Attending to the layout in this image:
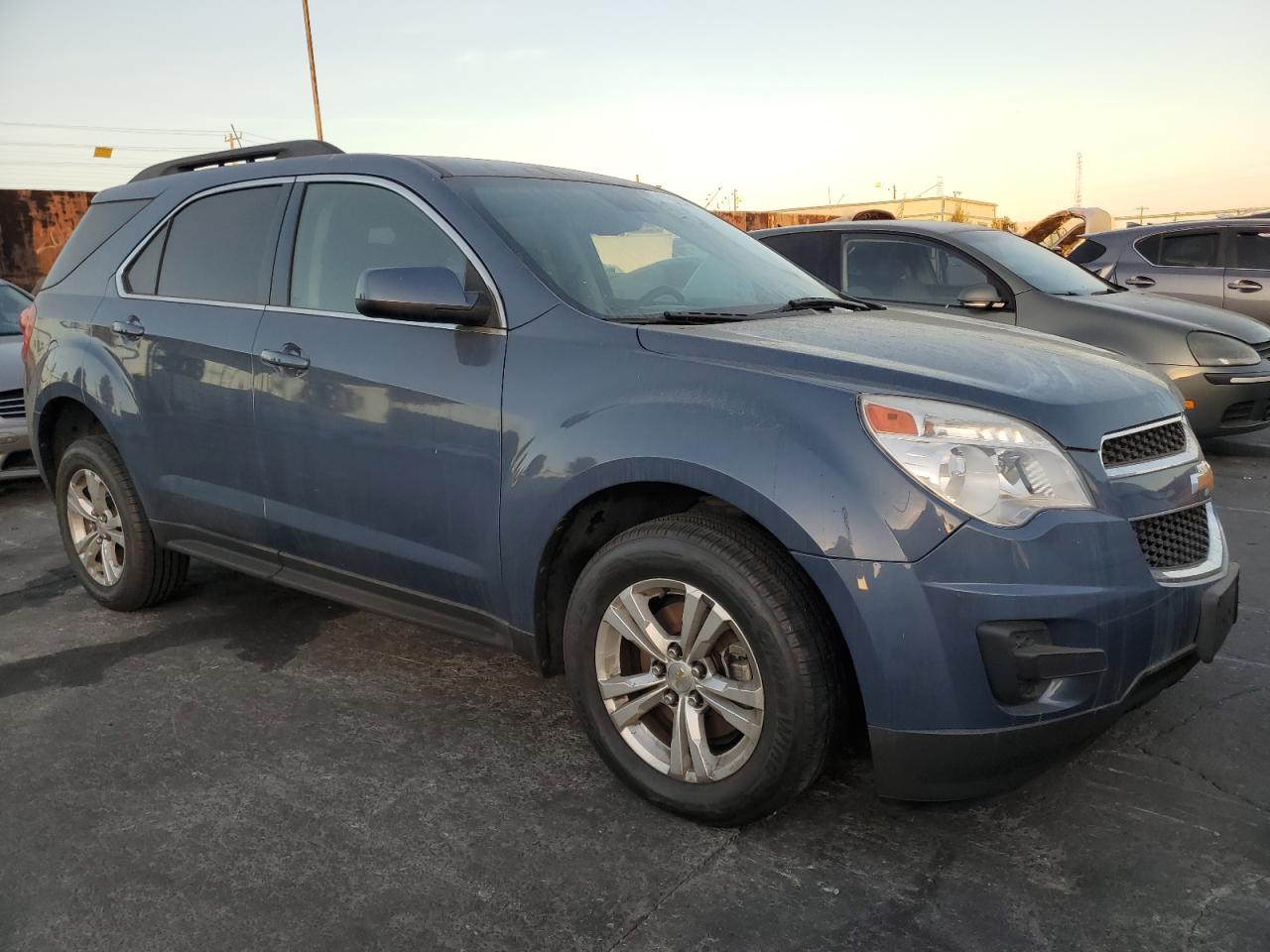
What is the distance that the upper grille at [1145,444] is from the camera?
2533mm

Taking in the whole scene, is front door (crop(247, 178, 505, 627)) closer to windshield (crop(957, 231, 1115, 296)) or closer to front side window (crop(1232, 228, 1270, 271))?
windshield (crop(957, 231, 1115, 296))

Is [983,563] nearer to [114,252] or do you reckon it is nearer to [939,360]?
[939,360]

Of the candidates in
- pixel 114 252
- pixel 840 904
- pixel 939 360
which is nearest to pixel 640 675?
pixel 840 904

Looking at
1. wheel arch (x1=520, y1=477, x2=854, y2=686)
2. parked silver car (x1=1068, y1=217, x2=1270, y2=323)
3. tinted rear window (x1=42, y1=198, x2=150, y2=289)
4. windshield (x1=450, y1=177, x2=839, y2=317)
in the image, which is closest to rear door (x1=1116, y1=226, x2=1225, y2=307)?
parked silver car (x1=1068, y1=217, x2=1270, y2=323)

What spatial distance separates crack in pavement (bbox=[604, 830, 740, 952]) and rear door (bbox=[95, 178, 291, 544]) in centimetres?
196

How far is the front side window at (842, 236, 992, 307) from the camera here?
22.8ft

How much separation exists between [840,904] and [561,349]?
5.04 feet

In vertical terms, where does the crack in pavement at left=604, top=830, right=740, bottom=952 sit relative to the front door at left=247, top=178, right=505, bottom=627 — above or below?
below

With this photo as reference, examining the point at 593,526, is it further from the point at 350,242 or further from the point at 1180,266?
the point at 1180,266

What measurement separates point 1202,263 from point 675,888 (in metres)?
9.20

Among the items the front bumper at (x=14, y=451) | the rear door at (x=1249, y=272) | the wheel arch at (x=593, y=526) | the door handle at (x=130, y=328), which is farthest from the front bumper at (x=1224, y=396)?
the front bumper at (x=14, y=451)

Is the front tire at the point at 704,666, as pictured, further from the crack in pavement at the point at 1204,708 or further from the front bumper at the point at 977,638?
the crack in pavement at the point at 1204,708

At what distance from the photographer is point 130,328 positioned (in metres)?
4.08

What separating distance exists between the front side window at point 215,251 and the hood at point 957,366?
167 centimetres
